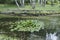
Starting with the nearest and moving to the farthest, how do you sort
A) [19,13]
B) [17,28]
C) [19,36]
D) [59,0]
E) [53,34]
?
[19,36] → [53,34] → [17,28] → [19,13] → [59,0]

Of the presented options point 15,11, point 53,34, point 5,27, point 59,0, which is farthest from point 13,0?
point 53,34

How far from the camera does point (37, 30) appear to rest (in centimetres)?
1570

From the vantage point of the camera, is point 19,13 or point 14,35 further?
point 19,13

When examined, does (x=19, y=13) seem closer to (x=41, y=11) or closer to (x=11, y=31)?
(x=41, y=11)

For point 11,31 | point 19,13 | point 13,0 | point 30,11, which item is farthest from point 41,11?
point 11,31

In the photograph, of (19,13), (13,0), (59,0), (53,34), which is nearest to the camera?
(53,34)

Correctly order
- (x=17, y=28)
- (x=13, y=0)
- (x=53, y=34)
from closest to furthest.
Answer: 1. (x=53, y=34)
2. (x=17, y=28)
3. (x=13, y=0)

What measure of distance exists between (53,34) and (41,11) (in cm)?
1037

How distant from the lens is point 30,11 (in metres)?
25.2

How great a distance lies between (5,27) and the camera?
1669 centimetres

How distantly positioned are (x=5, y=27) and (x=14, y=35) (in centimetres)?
295

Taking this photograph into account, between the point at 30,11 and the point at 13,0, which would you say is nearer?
the point at 30,11

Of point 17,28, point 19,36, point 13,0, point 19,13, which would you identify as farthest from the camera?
point 13,0

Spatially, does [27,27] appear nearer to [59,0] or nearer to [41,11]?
[41,11]
